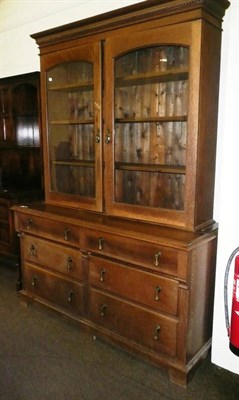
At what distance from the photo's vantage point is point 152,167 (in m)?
2.05

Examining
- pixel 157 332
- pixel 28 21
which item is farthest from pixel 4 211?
pixel 157 332

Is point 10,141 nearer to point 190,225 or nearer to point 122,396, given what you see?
point 190,225

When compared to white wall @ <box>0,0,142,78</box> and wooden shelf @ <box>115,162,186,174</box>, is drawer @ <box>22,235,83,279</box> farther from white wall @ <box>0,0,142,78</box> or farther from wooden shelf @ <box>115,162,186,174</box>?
white wall @ <box>0,0,142,78</box>

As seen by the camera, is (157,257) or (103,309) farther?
(103,309)

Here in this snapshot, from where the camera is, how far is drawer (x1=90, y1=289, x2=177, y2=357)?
5.89ft

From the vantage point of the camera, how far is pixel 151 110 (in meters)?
2.05

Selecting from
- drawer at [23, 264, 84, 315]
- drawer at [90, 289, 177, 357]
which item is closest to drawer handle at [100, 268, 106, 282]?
drawer at [90, 289, 177, 357]

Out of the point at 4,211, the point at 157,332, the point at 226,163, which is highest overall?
the point at 226,163

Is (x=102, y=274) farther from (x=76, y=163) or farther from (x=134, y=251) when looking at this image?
(x=76, y=163)

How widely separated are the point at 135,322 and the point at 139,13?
1790mm

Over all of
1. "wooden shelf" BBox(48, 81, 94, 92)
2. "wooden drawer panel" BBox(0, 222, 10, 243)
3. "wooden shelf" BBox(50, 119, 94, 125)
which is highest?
"wooden shelf" BBox(48, 81, 94, 92)

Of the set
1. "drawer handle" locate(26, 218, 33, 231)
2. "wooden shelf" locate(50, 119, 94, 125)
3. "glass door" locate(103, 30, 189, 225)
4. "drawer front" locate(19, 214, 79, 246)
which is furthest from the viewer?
"drawer handle" locate(26, 218, 33, 231)

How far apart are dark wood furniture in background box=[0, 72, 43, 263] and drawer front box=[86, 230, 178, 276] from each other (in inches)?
51.7

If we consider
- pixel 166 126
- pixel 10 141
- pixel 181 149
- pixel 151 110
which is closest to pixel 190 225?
pixel 181 149
